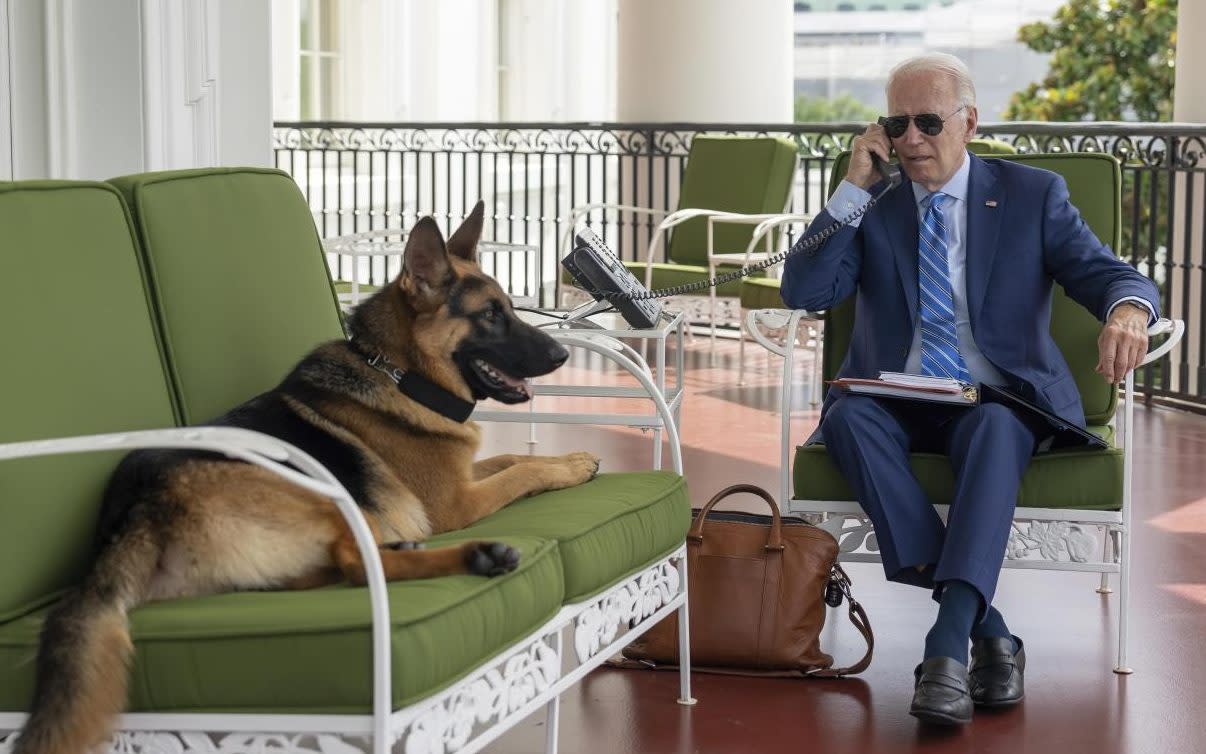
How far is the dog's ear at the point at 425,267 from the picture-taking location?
248cm

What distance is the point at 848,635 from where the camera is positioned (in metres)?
3.57

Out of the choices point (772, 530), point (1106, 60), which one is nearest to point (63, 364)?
point (772, 530)

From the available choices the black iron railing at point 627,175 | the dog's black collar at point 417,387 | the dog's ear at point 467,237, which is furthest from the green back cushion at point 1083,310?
the black iron railing at point 627,175

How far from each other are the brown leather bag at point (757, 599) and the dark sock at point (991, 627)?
0.22 m

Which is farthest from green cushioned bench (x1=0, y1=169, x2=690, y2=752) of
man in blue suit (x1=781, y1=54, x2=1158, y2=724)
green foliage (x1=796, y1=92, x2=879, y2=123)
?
green foliage (x1=796, y1=92, x2=879, y2=123)

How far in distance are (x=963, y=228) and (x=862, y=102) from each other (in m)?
36.2

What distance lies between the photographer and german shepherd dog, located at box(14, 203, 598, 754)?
187 cm

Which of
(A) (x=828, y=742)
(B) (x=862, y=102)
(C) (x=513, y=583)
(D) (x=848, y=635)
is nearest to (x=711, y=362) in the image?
(D) (x=848, y=635)

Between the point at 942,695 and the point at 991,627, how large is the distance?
286mm

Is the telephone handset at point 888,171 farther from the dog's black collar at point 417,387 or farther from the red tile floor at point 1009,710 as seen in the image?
the dog's black collar at point 417,387

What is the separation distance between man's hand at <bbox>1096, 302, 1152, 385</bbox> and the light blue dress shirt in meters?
0.26

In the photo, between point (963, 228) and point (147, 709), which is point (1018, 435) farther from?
point (147, 709)

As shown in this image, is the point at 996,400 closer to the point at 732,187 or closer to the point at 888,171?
the point at 888,171

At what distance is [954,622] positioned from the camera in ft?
9.78
